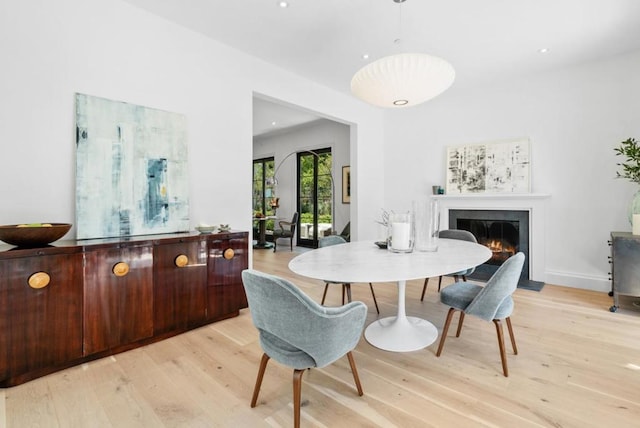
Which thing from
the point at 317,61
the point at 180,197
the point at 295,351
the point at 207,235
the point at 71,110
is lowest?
the point at 295,351

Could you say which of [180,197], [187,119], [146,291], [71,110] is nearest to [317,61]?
[187,119]

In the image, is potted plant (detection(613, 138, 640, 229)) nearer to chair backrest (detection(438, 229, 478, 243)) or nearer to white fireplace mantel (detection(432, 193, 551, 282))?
white fireplace mantel (detection(432, 193, 551, 282))

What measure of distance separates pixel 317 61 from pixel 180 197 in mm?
2184

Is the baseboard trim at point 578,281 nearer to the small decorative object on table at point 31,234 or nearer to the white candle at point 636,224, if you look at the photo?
the white candle at point 636,224

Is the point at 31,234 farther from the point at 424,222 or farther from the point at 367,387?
the point at 424,222

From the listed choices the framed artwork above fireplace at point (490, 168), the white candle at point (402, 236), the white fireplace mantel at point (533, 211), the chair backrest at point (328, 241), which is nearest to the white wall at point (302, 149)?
the framed artwork above fireplace at point (490, 168)

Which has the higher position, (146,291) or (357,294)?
(146,291)

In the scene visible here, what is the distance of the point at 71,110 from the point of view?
238cm

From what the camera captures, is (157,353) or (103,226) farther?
(103,226)

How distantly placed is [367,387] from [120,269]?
1.83m

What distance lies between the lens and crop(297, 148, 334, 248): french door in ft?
23.2

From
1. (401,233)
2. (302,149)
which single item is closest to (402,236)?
(401,233)

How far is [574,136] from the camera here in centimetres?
387

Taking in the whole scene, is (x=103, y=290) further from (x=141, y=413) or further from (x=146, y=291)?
(x=141, y=413)
